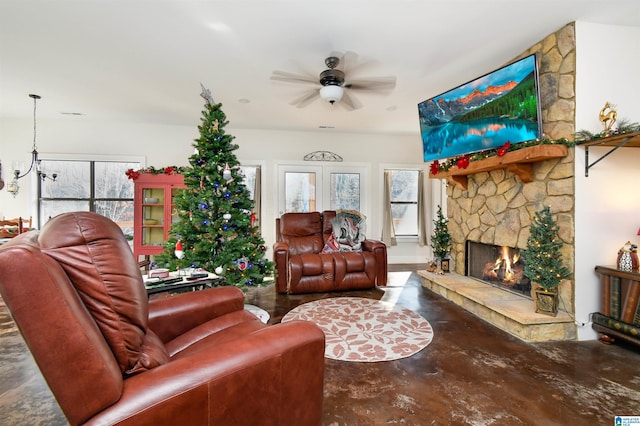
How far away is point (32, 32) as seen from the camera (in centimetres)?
245

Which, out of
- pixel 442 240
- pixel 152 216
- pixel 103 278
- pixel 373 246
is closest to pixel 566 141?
pixel 442 240

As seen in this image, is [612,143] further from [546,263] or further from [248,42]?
[248,42]

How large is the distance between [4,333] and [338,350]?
3.02 meters

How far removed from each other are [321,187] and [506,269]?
135 inches

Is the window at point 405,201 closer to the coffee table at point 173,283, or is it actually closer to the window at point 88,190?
the coffee table at point 173,283

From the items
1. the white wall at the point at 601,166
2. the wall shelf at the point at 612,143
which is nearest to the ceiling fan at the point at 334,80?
the white wall at the point at 601,166

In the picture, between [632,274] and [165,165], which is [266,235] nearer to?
[165,165]

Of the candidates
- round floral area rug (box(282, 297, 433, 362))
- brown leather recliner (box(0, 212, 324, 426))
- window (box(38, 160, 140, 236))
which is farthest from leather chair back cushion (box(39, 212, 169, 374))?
window (box(38, 160, 140, 236))

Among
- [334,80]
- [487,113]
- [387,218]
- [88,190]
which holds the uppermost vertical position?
[334,80]

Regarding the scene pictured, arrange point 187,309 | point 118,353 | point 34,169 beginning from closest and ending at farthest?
point 118,353 → point 187,309 → point 34,169

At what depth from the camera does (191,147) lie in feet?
17.6

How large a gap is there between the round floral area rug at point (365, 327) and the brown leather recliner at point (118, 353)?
1236mm

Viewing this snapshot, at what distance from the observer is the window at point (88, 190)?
4.97 metres

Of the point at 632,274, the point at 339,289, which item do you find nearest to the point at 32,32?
the point at 339,289
